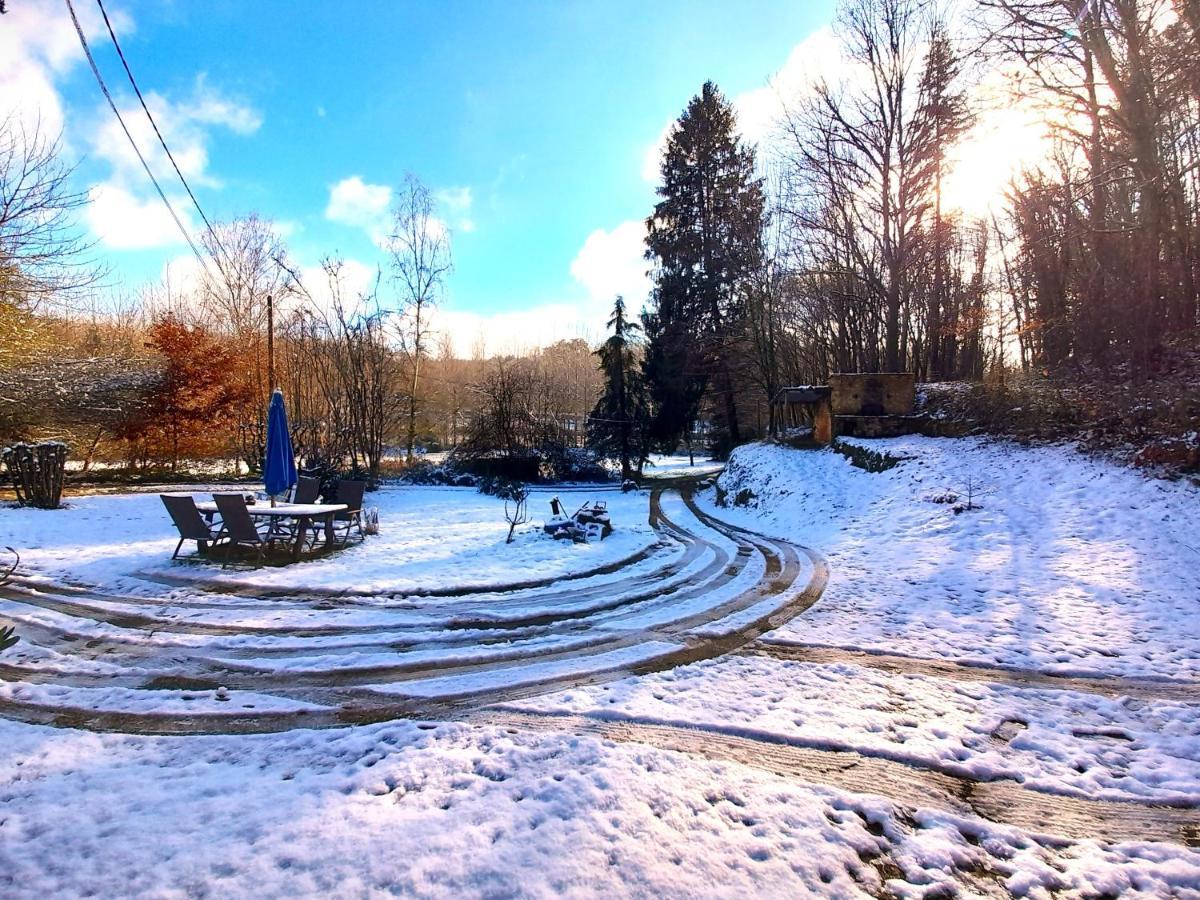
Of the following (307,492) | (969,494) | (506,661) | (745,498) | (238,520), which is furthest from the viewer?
(745,498)

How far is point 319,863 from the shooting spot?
7.44 ft

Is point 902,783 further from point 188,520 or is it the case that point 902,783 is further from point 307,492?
point 307,492

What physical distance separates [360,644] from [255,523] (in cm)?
510

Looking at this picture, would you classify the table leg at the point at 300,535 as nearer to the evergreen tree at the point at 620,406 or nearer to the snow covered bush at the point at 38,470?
the snow covered bush at the point at 38,470

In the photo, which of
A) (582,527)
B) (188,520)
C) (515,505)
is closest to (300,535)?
(188,520)

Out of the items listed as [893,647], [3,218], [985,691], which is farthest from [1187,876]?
[3,218]

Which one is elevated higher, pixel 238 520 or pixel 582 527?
pixel 238 520

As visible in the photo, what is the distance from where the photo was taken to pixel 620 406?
23422 millimetres

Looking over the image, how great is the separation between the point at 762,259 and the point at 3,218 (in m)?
21.4

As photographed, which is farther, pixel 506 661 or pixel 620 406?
pixel 620 406

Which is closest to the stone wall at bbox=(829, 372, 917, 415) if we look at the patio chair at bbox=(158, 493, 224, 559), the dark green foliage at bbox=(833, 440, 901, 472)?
the dark green foliage at bbox=(833, 440, 901, 472)

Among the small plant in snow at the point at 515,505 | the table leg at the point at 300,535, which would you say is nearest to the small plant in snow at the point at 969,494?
the small plant in snow at the point at 515,505

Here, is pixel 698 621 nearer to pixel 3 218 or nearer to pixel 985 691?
pixel 985 691

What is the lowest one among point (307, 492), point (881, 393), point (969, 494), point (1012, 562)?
point (1012, 562)
